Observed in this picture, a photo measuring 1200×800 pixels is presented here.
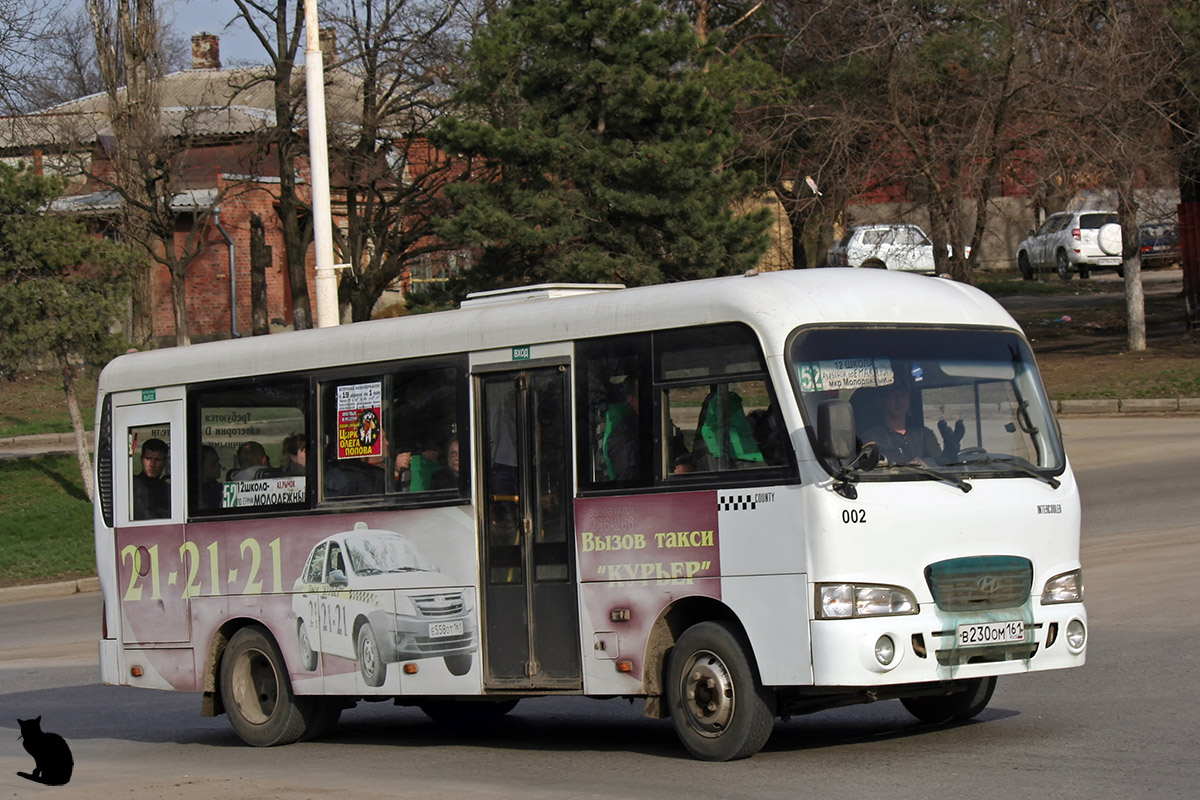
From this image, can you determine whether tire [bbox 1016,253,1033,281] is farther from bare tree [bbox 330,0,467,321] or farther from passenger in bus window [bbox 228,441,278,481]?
passenger in bus window [bbox 228,441,278,481]

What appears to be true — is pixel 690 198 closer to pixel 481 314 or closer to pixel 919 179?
pixel 919 179

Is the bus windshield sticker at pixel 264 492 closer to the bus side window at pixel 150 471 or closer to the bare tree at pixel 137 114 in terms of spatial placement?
the bus side window at pixel 150 471

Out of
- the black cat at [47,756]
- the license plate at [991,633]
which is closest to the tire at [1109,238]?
the license plate at [991,633]

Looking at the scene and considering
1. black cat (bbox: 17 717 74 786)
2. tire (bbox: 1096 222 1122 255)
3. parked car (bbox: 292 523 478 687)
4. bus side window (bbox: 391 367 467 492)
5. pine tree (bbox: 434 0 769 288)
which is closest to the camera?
black cat (bbox: 17 717 74 786)

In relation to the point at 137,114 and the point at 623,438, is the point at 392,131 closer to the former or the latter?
the point at 137,114

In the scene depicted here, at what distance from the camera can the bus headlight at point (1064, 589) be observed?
28.3ft

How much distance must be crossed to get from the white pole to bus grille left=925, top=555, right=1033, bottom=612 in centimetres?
971

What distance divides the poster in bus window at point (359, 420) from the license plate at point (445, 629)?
130 centimetres

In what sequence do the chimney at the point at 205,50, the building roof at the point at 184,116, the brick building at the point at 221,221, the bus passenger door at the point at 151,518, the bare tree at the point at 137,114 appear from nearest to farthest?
the bus passenger door at the point at 151,518, the building roof at the point at 184,116, the bare tree at the point at 137,114, the brick building at the point at 221,221, the chimney at the point at 205,50

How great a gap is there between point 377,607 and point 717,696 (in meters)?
2.89

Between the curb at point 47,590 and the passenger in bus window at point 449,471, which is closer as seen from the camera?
the passenger in bus window at point 449,471

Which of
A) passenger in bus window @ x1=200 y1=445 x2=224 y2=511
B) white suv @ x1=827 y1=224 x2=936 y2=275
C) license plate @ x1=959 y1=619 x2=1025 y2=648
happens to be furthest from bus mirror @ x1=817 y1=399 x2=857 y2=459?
white suv @ x1=827 y1=224 x2=936 y2=275

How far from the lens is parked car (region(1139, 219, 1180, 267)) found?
47.0 m

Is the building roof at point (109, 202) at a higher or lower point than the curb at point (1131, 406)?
higher
